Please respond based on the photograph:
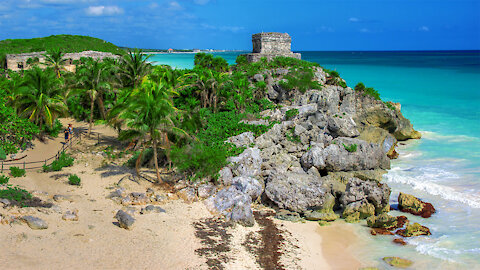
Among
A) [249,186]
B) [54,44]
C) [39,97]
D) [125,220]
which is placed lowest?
[125,220]

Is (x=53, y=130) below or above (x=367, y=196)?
above

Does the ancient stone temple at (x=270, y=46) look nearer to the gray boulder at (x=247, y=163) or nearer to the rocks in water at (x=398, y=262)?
the gray boulder at (x=247, y=163)

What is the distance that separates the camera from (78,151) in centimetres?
2423

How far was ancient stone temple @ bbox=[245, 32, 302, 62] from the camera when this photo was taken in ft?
133

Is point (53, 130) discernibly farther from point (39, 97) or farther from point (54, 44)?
point (54, 44)

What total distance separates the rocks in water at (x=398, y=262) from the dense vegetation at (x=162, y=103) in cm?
926

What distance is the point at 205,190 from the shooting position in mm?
19484

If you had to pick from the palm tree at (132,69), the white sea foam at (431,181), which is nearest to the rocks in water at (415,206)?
the white sea foam at (431,181)

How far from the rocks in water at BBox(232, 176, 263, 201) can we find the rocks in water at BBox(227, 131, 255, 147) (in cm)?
354

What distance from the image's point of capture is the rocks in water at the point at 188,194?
19.0 m

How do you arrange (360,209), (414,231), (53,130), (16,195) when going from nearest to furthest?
1. (16,195)
2. (414,231)
3. (360,209)
4. (53,130)

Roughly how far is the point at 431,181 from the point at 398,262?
10.8 m

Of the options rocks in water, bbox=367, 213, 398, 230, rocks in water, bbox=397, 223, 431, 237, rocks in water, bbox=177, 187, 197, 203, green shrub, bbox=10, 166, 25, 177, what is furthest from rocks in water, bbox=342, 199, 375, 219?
green shrub, bbox=10, 166, 25, 177

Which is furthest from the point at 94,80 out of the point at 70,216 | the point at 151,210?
the point at 70,216
